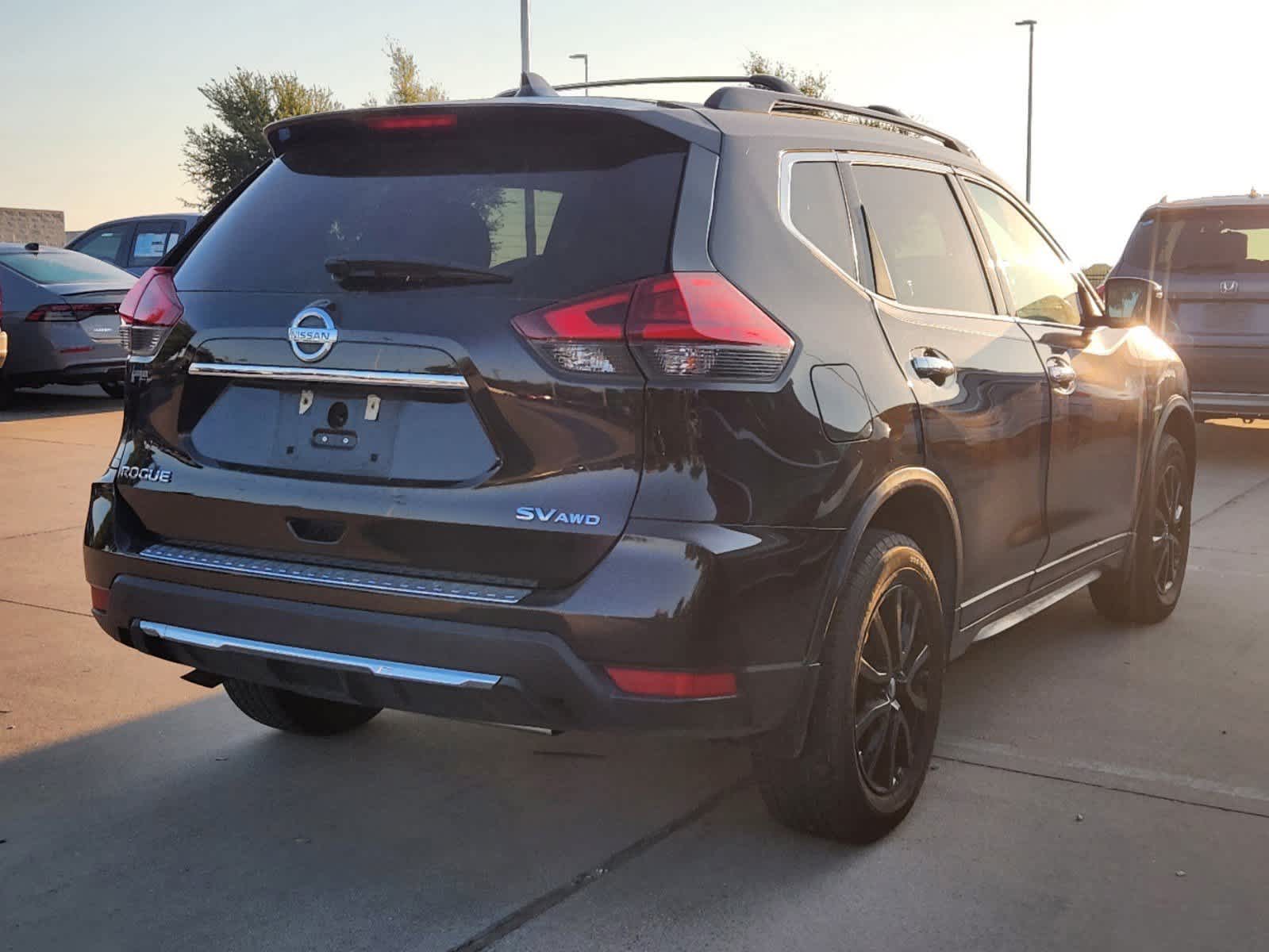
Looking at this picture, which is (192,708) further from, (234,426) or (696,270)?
(696,270)

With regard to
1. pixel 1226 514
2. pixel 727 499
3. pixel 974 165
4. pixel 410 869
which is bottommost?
pixel 1226 514

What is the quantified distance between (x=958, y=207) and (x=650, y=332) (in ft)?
5.89

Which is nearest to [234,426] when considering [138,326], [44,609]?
[138,326]

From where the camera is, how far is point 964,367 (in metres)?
4.07

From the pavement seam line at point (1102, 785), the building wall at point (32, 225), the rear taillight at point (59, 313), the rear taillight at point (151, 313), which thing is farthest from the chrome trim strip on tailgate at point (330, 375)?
the building wall at point (32, 225)

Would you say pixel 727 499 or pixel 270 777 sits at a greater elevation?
pixel 727 499

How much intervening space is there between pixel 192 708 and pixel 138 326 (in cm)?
158

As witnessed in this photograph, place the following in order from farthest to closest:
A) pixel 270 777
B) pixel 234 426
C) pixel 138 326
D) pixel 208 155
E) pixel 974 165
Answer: pixel 208 155
pixel 974 165
pixel 270 777
pixel 138 326
pixel 234 426

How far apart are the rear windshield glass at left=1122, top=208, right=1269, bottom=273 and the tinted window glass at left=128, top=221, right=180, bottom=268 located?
11236 mm

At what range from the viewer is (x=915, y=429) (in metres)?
3.70

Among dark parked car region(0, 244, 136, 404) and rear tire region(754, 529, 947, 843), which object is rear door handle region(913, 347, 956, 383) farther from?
dark parked car region(0, 244, 136, 404)

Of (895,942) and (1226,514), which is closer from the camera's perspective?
(895,942)

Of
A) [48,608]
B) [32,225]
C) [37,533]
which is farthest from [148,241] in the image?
[32,225]

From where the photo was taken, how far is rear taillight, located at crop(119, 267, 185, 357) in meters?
3.56
